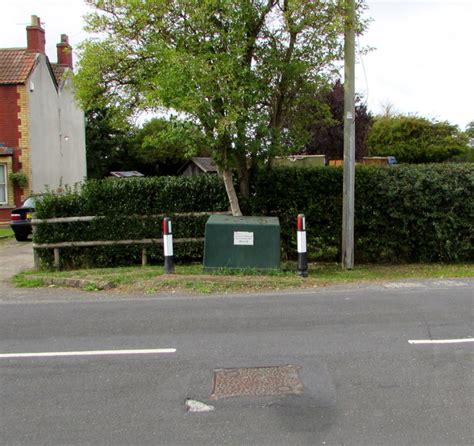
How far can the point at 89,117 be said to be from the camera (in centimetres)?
4941

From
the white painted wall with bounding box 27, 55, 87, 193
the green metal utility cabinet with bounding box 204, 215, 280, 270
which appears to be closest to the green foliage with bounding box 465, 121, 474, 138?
the white painted wall with bounding box 27, 55, 87, 193

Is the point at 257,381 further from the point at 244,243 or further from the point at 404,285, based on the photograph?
the point at 244,243

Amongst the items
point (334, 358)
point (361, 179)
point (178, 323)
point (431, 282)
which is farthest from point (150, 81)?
point (334, 358)

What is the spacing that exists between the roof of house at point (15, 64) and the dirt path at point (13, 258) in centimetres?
884

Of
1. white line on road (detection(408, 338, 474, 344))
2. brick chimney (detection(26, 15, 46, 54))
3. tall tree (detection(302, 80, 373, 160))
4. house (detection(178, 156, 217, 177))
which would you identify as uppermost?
brick chimney (detection(26, 15, 46, 54))

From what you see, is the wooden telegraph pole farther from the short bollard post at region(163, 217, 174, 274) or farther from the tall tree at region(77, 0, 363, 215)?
the short bollard post at region(163, 217, 174, 274)

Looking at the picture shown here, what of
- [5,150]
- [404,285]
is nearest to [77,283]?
[404,285]

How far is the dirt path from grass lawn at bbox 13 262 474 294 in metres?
0.69

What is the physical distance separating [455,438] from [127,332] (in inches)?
161

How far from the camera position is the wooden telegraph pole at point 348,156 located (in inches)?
450

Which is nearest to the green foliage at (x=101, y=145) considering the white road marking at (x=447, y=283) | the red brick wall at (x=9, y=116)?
the red brick wall at (x=9, y=116)

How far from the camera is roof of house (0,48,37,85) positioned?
77.8 ft

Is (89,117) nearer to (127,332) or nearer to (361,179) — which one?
(361,179)

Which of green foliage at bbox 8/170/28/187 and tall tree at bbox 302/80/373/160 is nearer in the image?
green foliage at bbox 8/170/28/187
